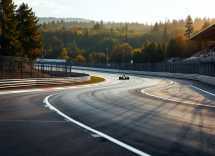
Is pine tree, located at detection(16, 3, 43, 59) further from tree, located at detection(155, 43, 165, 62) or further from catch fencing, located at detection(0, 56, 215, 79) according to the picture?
tree, located at detection(155, 43, 165, 62)

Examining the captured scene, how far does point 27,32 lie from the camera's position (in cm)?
4600

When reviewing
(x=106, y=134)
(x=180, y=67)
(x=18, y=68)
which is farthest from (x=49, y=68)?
(x=180, y=67)

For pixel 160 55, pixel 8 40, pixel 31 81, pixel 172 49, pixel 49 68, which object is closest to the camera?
pixel 31 81

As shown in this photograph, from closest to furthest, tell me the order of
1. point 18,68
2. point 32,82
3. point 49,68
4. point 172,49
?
point 18,68
point 32,82
point 49,68
point 172,49

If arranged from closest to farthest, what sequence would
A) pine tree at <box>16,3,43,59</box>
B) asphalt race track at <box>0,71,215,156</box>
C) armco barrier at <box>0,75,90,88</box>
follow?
asphalt race track at <box>0,71,215,156</box>, armco barrier at <box>0,75,90,88</box>, pine tree at <box>16,3,43,59</box>

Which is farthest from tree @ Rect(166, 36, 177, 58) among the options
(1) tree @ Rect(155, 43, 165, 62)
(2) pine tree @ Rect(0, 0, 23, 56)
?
(2) pine tree @ Rect(0, 0, 23, 56)

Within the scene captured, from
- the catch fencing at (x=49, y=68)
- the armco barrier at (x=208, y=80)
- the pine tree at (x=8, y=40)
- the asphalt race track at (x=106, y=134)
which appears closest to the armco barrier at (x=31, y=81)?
the catch fencing at (x=49, y=68)

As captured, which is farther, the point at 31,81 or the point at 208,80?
the point at 208,80

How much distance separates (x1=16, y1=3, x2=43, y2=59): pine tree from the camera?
45938mm

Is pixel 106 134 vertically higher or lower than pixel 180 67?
lower

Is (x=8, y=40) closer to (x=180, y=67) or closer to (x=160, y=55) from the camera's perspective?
(x=180, y=67)

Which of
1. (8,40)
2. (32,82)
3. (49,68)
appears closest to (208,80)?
(49,68)

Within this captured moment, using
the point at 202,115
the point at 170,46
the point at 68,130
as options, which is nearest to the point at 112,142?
the point at 68,130

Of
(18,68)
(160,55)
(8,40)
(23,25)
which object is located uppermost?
(23,25)
